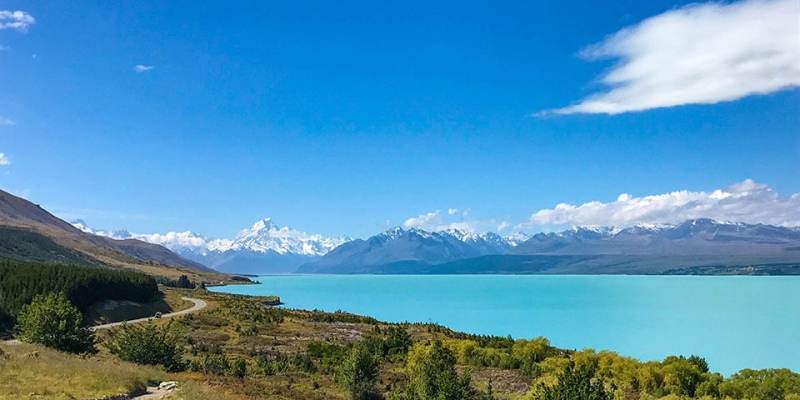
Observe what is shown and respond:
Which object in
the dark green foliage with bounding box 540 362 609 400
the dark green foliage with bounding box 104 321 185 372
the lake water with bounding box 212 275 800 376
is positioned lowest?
the lake water with bounding box 212 275 800 376

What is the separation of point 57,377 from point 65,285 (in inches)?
1765

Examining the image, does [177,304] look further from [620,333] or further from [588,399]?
[588,399]

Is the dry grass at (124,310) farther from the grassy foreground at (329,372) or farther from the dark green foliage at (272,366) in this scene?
the dark green foliage at (272,366)

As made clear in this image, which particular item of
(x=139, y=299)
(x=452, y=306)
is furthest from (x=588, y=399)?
(x=452, y=306)

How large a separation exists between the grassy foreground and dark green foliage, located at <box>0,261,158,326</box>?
12957 millimetres

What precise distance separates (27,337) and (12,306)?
1069 inches

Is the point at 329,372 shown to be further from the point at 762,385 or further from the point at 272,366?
the point at 762,385

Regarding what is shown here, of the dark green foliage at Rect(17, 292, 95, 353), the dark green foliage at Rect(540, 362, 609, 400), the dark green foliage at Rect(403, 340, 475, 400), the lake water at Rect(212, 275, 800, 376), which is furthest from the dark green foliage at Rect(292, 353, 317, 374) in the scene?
the lake water at Rect(212, 275, 800, 376)

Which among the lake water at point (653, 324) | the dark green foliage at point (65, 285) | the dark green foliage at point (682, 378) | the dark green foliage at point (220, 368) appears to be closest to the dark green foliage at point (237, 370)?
the dark green foliage at point (220, 368)

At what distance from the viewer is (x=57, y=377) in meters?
18.4

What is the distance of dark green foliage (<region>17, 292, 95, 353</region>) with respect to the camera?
2770 centimetres

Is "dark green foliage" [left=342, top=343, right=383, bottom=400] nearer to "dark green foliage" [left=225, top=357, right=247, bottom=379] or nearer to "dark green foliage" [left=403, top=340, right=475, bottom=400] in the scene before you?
"dark green foliage" [left=403, top=340, right=475, bottom=400]

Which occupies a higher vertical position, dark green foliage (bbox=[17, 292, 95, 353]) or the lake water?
dark green foliage (bbox=[17, 292, 95, 353])

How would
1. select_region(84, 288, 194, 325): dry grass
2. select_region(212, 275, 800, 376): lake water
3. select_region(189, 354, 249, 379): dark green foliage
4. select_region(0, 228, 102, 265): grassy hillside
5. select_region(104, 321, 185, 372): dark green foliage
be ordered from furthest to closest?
select_region(0, 228, 102, 265): grassy hillside, select_region(212, 275, 800, 376): lake water, select_region(84, 288, 194, 325): dry grass, select_region(189, 354, 249, 379): dark green foliage, select_region(104, 321, 185, 372): dark green foliage
